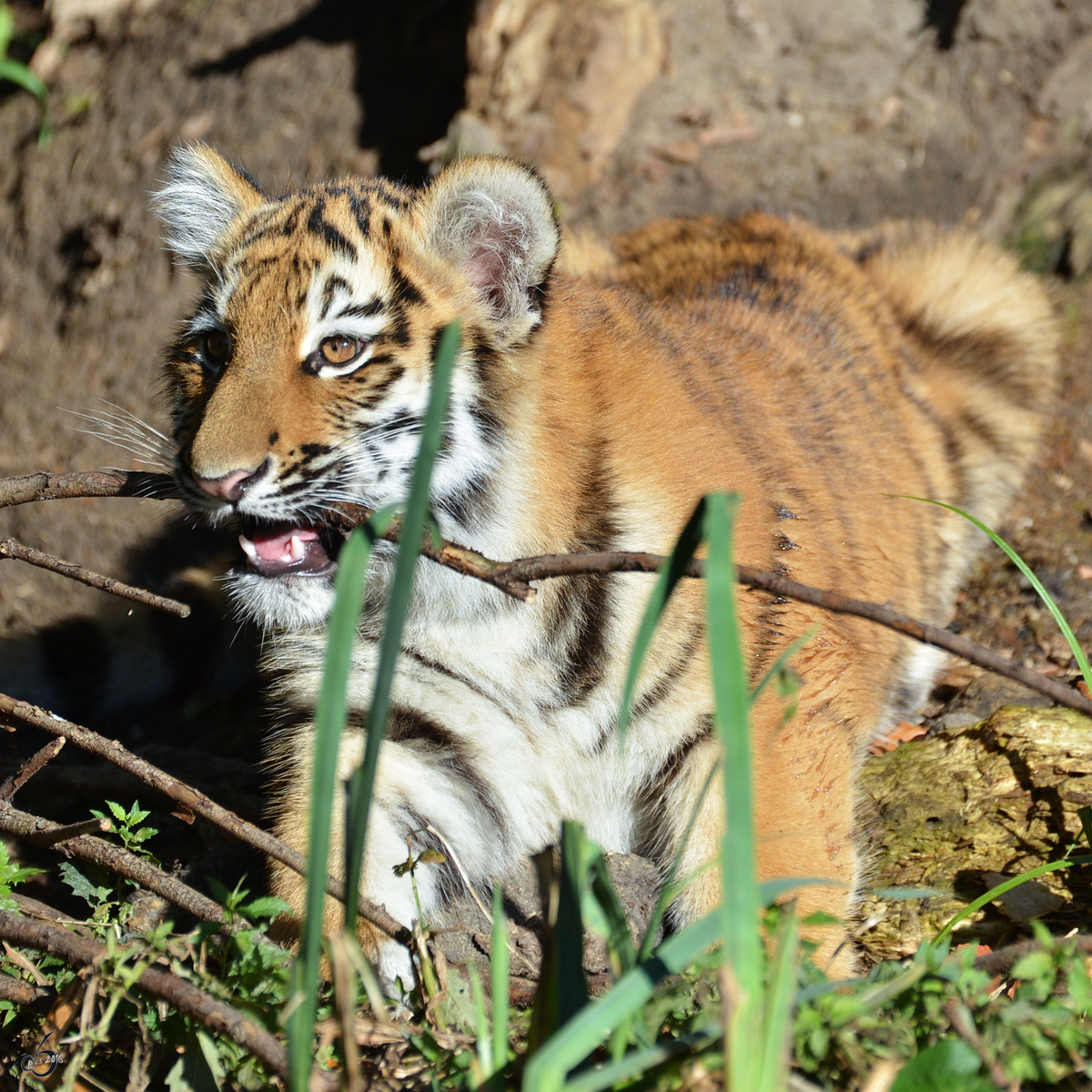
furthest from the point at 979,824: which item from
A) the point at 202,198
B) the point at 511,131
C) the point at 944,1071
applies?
the point at 511,131

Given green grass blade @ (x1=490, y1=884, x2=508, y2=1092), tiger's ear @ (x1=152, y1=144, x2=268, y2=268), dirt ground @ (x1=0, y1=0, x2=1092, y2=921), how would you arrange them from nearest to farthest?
green grass blade @ (x1=490, y1=884, x2=508, y2=1092), tiger's ear @ (x1=152, y1=144, x2=268, y2=268), dirt ground @ (x1=0, y1=0, x2=1092, y2=921)

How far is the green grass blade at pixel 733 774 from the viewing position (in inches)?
36.9

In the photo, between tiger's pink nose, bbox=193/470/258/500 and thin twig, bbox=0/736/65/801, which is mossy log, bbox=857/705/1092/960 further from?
thin twig, bbox=0/736/65/801

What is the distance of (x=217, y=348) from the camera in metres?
2.01

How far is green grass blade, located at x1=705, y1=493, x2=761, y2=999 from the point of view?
94 cm

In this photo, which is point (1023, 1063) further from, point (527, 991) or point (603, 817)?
point (603, 817)

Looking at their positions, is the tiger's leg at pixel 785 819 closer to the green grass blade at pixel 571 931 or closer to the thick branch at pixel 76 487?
the green grass blade at pixel 571 931

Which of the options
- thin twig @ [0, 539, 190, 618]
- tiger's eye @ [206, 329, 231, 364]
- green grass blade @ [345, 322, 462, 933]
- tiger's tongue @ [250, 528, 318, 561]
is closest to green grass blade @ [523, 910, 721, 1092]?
green grass blade @ [345, 322, 462, 933]

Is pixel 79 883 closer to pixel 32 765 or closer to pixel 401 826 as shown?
pixel 32 765

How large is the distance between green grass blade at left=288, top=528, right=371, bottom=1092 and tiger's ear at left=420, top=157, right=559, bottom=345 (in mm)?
1029

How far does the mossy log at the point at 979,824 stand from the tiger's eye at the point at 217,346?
157 centimetres

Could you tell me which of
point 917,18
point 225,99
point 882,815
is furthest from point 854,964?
point 225,99

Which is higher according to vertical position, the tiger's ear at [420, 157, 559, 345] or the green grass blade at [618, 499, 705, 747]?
the tiger's ear at [420, 157, 559, 345]

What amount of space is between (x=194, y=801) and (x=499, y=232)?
1.14 m
